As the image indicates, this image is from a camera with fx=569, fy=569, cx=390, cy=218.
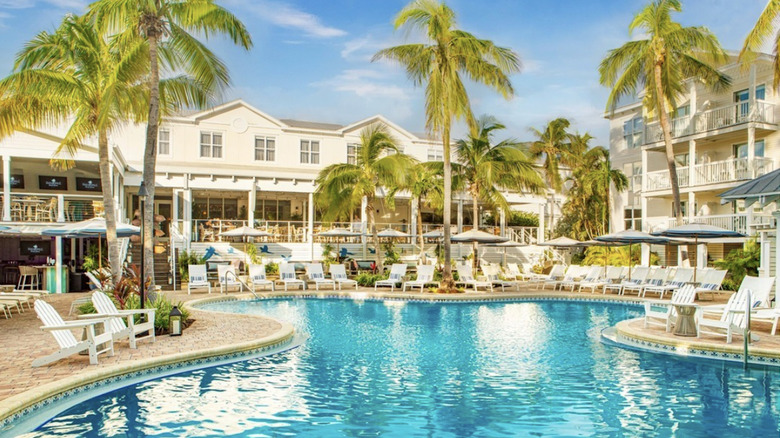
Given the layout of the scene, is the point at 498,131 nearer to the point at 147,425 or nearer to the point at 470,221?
the point at 470,221

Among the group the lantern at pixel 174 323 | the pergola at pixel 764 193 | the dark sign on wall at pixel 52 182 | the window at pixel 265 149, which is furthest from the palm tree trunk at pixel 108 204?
the window at pixel 265 149

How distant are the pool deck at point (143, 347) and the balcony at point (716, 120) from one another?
1475 cm

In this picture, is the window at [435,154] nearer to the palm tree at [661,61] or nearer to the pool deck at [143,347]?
the palm tree at [661,61]

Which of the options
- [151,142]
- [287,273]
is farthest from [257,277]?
[151,142]

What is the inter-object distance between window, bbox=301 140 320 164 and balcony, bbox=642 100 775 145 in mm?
17458

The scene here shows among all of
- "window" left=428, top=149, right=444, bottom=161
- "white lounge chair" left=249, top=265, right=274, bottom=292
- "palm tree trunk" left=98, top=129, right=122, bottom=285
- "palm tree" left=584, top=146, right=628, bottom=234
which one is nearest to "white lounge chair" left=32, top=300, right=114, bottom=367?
"palm tree trunk" left=98, top=129, right=122, bottom=285

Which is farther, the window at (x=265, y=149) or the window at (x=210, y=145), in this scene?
the window at (x=265, y=149)

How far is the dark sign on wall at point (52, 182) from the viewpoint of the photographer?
2512cm

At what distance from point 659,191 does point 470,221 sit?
15.6 m

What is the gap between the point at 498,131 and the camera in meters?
24.1

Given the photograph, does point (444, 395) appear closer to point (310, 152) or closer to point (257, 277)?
point (257, 277)

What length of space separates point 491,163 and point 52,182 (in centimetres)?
1911

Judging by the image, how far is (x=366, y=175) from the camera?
76.7 feet

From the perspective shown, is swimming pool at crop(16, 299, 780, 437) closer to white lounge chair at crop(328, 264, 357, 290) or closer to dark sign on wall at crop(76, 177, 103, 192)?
white lounge chair at crop(328, 264, 357, 290)
